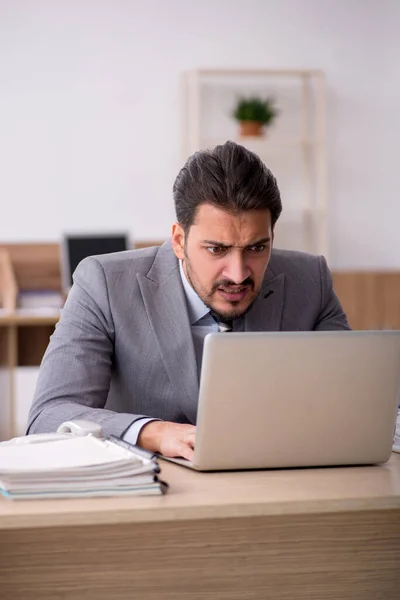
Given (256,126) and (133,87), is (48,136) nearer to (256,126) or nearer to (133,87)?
(133,87)

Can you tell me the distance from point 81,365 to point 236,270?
1.12 ft

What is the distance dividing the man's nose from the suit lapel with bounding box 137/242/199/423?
0.61 ft

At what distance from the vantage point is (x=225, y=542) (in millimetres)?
1243

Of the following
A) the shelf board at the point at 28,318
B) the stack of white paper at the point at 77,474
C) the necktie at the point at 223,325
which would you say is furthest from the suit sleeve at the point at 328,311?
the shelf board at the point at 28,318

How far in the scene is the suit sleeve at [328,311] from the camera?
201cm

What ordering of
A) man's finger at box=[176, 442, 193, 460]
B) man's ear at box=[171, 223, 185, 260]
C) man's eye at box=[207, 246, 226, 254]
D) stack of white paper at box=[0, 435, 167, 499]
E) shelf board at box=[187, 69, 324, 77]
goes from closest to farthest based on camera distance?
1. stack of white paper at box=[0, 435, 167, 499]
2. man's finger at box=[176, 442, 193, 460]
3. man's eye at box=[207, 246, 226, 254]
4. man's ear at box=[171, 223, 185, 260]
5. shelf board at box=[187, 69, 324, 77]

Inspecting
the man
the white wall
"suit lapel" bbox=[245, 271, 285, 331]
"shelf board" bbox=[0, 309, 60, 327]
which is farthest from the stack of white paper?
the white wall

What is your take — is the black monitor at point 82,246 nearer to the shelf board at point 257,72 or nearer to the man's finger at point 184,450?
the shelf board at point 257,72

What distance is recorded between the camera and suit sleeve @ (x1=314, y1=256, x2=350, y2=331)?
2014 mm

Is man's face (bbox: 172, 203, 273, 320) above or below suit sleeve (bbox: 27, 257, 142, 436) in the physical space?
above

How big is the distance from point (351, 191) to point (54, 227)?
1696 mm

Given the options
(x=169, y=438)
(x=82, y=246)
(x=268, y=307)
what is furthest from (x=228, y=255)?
(x=82, y=246)

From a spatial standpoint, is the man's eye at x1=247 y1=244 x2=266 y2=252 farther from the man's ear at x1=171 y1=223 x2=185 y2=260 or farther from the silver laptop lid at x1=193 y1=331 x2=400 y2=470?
the silver laptop lid at x1=193 y1=331 x2=400 y2=470

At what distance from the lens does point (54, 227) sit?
4980mm
